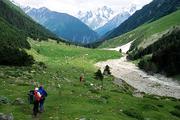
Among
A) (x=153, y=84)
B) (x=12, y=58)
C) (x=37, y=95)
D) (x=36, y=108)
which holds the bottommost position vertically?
(x=36, y=108)

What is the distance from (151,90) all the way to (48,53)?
108030 mm

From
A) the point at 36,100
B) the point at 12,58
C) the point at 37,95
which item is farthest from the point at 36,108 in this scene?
the point at 12,58

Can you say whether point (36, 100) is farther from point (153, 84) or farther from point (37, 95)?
A: point (153, 84)

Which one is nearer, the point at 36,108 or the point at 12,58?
the point at 36,108

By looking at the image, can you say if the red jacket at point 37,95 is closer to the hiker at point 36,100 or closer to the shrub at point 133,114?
the hiker at point 36,100

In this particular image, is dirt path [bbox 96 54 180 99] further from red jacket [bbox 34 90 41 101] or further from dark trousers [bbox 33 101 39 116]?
dark trousers [bbox 33 101 39 116]

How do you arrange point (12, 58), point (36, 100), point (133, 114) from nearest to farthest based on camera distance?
point (36, 100)
point (133, 114)
point (12, 58)

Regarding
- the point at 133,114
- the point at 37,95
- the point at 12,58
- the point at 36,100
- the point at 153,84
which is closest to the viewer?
the point at 36,100

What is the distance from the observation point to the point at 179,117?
42.5 meters

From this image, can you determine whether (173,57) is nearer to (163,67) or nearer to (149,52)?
(163,67)

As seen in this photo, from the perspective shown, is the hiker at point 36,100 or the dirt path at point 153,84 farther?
the dirt path at point 153,84

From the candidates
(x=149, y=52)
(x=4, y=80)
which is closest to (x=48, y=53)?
(x=149, y=52)

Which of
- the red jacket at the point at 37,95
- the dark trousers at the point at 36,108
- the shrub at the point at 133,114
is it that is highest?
the red jacket at the point at 37,95

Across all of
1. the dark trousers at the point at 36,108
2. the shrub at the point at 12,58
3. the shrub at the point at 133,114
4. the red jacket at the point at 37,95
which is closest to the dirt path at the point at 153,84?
the shrub at the point at 12,58
